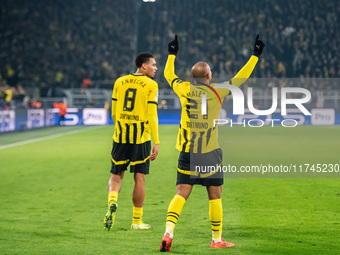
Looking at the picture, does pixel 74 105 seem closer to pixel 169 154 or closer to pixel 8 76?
pixel 8 76

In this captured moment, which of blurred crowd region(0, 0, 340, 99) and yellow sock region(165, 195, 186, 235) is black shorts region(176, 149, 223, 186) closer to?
yellow sock region(165, 195, 186, 235)

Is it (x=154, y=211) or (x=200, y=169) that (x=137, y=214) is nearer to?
(x=154, y=211)

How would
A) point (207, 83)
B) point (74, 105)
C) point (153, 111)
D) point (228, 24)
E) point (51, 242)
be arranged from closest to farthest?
point (207, 83)
point (51, 242)
point (153, 111)
point (74, 105)
point (228, 24)

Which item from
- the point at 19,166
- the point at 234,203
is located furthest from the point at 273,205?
the point at 19,166

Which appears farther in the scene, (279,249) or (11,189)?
(11,189)

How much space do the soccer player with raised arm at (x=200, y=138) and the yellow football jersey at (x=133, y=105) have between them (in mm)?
980

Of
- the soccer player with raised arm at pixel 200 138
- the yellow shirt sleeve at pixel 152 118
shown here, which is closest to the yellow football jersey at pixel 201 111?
the soccer player with raised arm at pixel 200 138

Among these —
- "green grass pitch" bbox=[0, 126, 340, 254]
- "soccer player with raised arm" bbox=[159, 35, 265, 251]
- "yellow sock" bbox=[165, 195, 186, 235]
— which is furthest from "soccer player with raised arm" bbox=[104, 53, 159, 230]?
"yellow sock" bbox=[165, 195, 186, 235]

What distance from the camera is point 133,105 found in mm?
6496

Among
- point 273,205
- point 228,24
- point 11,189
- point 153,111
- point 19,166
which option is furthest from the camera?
point 228,24

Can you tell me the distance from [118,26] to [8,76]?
1150cm

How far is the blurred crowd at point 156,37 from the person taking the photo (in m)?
40.1

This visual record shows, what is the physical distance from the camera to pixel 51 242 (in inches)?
231

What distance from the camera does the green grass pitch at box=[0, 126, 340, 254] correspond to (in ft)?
18.7
